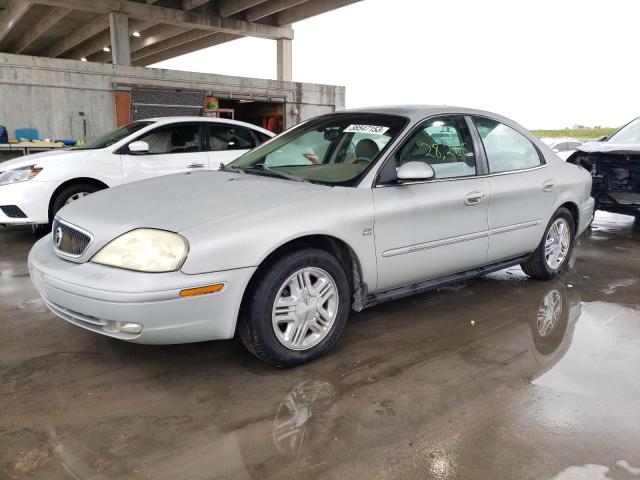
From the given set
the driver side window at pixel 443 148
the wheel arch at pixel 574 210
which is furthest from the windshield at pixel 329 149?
the wheel arch at pixel 574 210

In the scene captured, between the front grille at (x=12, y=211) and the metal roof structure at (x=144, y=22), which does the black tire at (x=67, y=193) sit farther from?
the metal roof structure at (x=144, y=22)

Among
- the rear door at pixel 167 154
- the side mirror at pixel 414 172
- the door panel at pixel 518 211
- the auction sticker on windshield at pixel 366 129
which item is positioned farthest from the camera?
the rear door at pixel 167 154

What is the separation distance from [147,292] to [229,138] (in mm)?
4985

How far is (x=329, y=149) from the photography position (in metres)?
3.77

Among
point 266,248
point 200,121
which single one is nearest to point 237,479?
point 266,248

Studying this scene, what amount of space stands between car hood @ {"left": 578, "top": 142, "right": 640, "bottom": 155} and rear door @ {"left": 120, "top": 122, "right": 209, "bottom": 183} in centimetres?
518

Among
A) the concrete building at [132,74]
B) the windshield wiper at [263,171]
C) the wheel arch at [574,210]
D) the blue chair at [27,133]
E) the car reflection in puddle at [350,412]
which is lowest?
the car reflection in puddle at [350,412]

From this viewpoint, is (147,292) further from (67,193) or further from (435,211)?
(67,193)

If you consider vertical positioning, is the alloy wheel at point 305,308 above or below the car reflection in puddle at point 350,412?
above

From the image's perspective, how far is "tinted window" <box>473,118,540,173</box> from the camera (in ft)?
12.8

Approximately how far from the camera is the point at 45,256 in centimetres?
299

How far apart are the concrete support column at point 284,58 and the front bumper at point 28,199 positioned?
19.6 metres

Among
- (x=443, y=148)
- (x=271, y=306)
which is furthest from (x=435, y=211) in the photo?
(x=271, y=306)

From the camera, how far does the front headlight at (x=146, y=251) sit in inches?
99.0
